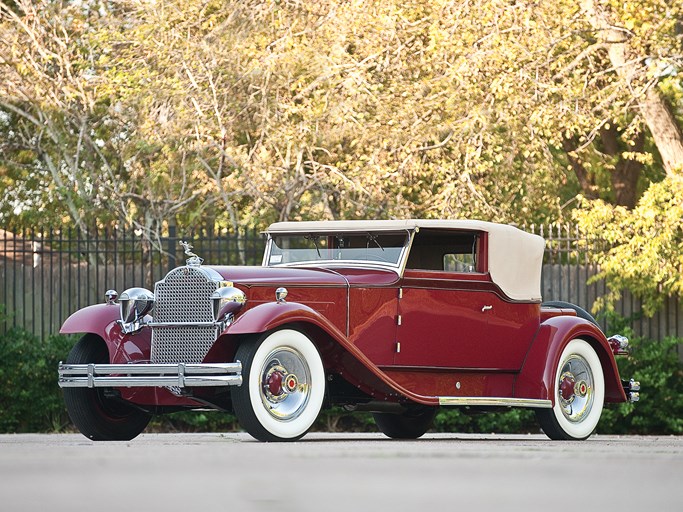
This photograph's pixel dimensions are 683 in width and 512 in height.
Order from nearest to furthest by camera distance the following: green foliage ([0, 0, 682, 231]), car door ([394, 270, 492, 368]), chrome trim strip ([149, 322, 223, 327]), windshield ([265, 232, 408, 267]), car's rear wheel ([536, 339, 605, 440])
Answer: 1. chrome trim strip ([149, 322, 223, 327])
2. car door ([394, 270, 492, 368])
3. windshield ([265, 232, 408, 267])
4. car's rear wheel ([536, 339, 605, 440])
5. green foliage ([0, 0, 682, 231])

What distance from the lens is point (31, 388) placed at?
15734 millimetres

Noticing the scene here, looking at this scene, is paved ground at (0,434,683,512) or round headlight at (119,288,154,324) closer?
paved ground at (0,434,683,512)

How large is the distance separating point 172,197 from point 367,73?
4.06m

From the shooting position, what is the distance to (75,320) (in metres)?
10.4

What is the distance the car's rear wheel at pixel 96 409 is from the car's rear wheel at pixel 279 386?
1647 millimetres

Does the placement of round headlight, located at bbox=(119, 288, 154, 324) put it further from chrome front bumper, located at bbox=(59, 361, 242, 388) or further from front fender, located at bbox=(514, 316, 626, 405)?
front fender, located at bbox=(514, 316, 626, 405)

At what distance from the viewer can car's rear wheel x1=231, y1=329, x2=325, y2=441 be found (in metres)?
9.06

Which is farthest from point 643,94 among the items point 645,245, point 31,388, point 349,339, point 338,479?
point 338,479

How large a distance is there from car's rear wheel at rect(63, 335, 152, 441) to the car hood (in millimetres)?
1249

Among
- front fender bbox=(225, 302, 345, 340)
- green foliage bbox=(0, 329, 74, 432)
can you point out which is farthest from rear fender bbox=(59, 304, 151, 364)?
green foliage bbox=(0, 329, 74, 432)

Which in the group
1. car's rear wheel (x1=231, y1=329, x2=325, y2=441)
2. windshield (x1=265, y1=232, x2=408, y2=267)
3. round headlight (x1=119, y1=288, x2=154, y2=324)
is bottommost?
car's rear wheel (x1=231, y1=329, x2=325, y2=441)

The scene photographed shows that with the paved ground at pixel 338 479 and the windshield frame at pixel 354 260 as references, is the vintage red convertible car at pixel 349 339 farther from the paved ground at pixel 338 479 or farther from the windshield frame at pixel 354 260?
the paved ground at pixel 338 479

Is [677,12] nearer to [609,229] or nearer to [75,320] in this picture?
[609,229]

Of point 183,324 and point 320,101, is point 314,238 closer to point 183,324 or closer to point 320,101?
point 183,324
